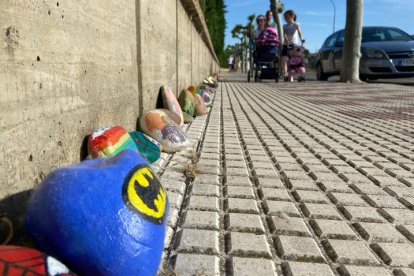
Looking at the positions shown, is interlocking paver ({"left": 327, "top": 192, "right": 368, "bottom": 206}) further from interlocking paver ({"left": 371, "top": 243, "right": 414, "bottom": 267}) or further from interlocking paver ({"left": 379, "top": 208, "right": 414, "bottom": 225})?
interlocking paver ({"left": 371, "top": 243, "right": 414, "bottom": 267})

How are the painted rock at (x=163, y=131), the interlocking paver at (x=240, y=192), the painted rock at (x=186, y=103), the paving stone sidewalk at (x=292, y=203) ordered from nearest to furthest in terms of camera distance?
1. the paving stone sidewalk at (x=292, y=203)
2. the interlocking paver at (x=240, y=192)
3. the painted rock at (x=163, y=131)
4. the painted rock at (x=186, y=103)

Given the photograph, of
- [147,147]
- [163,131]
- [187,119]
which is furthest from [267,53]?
[147,147]

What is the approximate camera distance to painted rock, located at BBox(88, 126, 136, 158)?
2.38 meters

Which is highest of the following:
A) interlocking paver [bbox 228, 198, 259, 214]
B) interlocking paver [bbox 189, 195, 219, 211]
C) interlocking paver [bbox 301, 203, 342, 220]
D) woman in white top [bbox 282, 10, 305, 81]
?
woman in white top [bbox 282, 10, 305, 81]

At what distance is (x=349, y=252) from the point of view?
177 centimetres

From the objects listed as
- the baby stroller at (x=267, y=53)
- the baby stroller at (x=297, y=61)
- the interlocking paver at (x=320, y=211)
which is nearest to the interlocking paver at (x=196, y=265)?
the interlocking paver at (x=320, y=211)

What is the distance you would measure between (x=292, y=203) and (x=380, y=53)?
37.9 feet

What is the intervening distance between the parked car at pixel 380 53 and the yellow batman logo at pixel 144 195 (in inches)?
475

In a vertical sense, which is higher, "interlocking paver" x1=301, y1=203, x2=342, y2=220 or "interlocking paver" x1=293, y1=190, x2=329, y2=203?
"interlocking paver" x1=293, y1=190, x2=329, y2=203

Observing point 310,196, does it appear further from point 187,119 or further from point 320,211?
point 187,119

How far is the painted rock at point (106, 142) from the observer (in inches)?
93.7

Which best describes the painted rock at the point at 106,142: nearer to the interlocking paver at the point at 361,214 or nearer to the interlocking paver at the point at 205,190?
the interlocking paver at the point at 205,190

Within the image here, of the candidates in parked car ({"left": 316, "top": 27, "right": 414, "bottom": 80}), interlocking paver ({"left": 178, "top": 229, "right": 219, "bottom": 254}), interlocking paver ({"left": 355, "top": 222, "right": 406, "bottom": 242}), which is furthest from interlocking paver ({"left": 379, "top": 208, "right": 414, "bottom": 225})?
parked car ({"left": 316, "top": 27, "right": 414, "bottom": 80})

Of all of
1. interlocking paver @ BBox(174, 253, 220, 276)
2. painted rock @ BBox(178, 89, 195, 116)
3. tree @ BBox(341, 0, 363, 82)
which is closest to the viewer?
interlocking paver @ BBox(174, 253, 220, 276)
